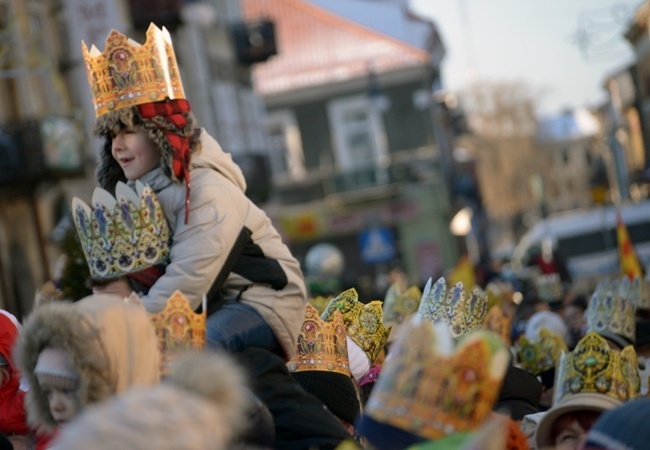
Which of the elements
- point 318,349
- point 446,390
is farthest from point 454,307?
point 446,390

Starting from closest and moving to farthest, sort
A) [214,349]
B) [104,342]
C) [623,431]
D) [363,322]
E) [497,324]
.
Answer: [623,431]
[104,342]
[214,349]
[363,322]
[497,324]

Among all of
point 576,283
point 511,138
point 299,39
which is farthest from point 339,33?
point 511,138

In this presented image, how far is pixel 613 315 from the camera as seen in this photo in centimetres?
1024

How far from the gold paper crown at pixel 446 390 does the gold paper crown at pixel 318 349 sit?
281 cm

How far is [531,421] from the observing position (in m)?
7.18

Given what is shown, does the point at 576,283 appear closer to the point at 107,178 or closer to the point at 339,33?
the point at 339,33

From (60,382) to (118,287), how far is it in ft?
4.18

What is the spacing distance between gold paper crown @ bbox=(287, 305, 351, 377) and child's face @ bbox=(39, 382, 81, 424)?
2332 millimetres

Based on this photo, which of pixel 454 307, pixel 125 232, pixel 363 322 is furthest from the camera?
pixel 454 307

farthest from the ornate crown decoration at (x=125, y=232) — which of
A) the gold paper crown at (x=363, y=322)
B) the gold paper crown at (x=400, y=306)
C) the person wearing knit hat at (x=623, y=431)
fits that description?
the gold paper crown at (x=400, y=306)

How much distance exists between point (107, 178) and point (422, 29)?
46045 millimetres

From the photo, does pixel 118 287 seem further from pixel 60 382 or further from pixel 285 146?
pixel 285 146

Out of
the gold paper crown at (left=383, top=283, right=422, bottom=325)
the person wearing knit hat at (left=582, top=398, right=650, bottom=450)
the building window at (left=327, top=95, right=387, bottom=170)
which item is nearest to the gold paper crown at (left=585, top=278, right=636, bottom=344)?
the gold paper crown at (left=383, top=283, right=422, bottom=325)

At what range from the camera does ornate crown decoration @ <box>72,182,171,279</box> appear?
6.13 metres
